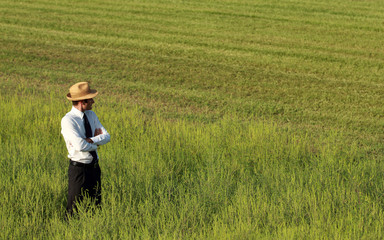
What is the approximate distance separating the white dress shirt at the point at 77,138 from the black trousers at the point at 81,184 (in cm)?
11

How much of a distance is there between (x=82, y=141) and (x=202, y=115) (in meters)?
5.19

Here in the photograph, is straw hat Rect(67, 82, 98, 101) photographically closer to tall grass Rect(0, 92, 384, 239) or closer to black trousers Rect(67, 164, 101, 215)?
black trousers Rect(67, 164, 101, 215)

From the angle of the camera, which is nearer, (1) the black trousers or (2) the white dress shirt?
(2) the white dress shirt

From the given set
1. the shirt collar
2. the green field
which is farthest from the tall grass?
the shirt collar

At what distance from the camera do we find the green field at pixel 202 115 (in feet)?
17.6

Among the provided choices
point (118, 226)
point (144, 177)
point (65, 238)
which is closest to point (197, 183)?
point (144, 177)

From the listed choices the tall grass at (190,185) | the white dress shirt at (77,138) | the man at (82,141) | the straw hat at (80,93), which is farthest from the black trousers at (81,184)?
the straw hat at (80,93)

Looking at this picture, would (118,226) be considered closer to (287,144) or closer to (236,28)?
(287,144)

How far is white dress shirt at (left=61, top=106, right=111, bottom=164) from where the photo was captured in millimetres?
5285

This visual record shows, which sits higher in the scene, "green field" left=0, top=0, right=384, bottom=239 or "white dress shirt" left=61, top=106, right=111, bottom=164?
"white dress shirt" left=61, top=106, right=111, bottom=164

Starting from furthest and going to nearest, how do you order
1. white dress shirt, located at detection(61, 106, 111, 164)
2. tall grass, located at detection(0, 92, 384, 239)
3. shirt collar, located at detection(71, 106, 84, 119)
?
shirt collar, located at detection(71, 106, 84, 119)
white dress shirt, located at detection(61, 106, 111, 164)
tall grass, located at detection(0, 92, 384, 239)

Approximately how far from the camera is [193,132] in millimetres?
8109

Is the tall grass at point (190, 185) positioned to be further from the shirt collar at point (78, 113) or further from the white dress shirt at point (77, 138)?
the shirt collar at point (78, 113)

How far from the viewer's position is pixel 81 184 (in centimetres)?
546
